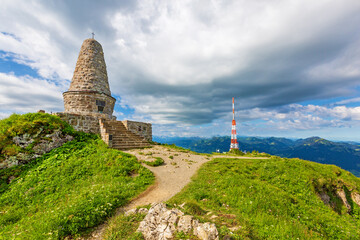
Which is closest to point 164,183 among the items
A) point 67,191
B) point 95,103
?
point 67,191

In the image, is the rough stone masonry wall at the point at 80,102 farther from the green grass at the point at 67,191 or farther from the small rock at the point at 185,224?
the small rock at the point at 185,224

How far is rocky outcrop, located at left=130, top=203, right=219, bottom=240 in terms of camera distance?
385cm

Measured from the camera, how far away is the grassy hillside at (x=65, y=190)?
487cm

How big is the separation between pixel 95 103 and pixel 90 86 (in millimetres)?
2518

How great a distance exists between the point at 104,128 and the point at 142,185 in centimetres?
1067

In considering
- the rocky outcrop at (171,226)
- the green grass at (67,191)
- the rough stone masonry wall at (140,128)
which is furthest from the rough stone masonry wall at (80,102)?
the rocky outcrop at (171,226)

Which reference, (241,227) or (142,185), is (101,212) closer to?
(142,185)

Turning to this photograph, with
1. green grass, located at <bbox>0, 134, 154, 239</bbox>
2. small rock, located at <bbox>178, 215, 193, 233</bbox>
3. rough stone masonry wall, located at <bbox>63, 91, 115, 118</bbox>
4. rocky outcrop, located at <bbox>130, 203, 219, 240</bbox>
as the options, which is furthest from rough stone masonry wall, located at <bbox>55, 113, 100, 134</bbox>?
small rock, located at <bbox>178, 215, 193, 233</bbox>

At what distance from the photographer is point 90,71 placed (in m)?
20.9

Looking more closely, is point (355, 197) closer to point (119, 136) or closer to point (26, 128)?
point (119, 136)

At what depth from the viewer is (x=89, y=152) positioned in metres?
12.1

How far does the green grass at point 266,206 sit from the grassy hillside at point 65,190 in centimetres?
294

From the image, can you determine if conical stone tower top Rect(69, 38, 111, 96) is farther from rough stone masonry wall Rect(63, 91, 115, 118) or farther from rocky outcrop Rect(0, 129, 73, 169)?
rocky outcrop Rect(0, 129, 73, 169)

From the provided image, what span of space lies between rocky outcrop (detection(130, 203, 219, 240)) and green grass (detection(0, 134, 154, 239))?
1.98 meters
